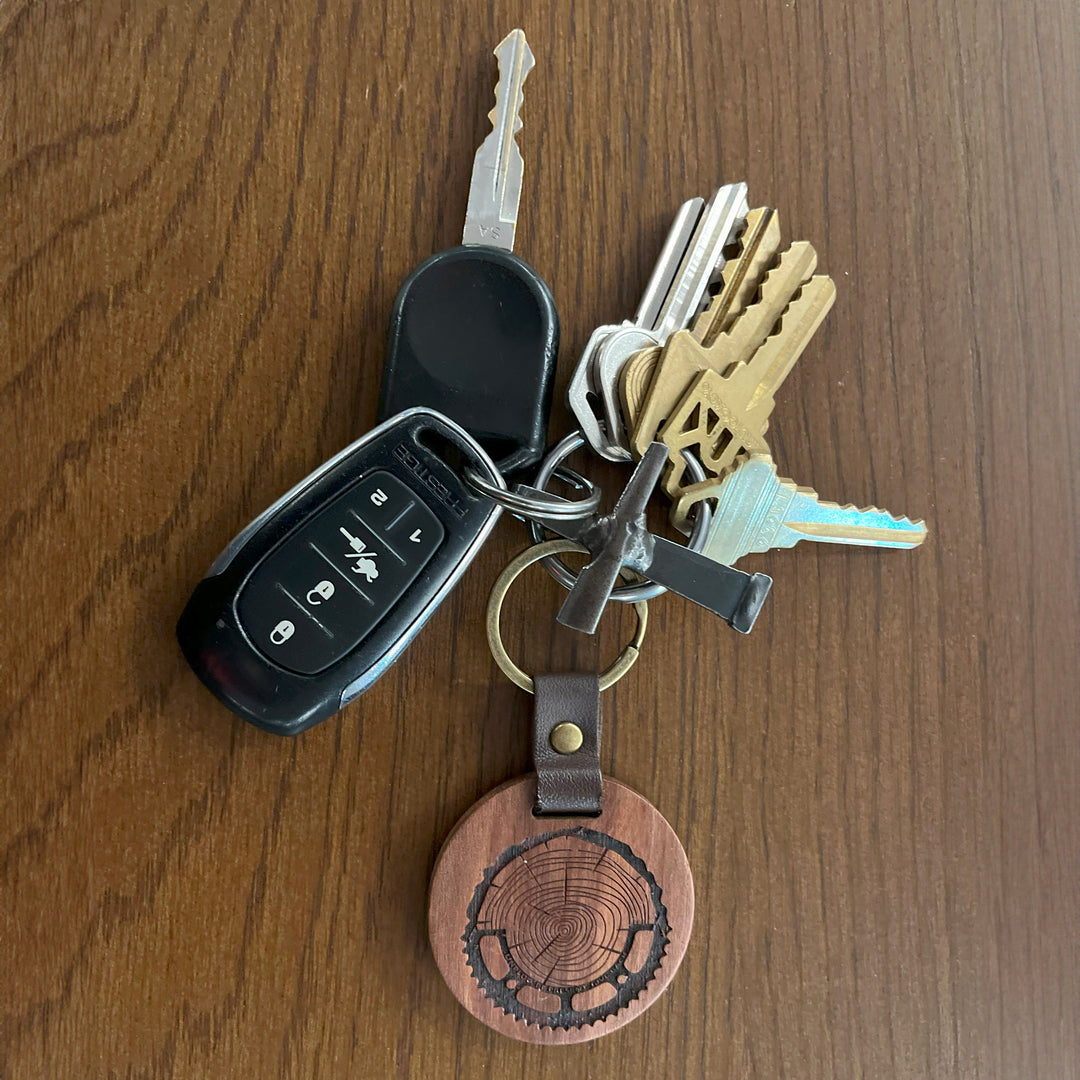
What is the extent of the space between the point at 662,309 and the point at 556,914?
14.9 inches

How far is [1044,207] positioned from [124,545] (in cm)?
Answer: 65

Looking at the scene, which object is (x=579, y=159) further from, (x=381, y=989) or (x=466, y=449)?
(x=381, y=989)

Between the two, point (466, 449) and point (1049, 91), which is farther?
point (1049, 91)

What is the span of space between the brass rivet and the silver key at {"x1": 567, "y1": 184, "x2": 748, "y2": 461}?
0.55ft

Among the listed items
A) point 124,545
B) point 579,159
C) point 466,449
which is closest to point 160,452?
point 124,545

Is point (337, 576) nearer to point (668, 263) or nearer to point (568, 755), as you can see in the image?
point (568, 755)

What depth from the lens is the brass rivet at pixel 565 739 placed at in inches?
22.0

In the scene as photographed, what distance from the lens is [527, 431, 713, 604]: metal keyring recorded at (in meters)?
0.54

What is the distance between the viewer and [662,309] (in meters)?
0.56

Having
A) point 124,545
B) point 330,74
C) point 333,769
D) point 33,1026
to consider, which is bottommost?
point 33,1026

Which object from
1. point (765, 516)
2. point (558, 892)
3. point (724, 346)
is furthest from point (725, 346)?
point (558, 892)

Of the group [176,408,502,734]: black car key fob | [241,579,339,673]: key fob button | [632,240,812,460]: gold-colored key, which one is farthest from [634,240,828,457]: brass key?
[241,579,339,673]: key fob button

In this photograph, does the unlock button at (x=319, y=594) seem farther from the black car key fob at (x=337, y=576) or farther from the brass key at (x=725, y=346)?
the brass key at (x=725, y=346)

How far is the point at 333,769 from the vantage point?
56 cm
